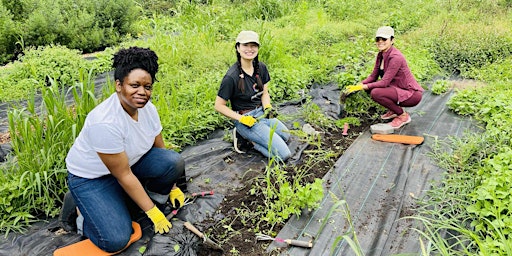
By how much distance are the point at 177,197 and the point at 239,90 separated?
1.16 m

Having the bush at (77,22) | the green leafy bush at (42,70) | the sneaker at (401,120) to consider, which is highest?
the bush at (77,22)

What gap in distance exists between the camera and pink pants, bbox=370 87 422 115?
379 centimetres

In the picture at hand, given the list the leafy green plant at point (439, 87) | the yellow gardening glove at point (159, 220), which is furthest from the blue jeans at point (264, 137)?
the leafy green plant at point (439, 87)

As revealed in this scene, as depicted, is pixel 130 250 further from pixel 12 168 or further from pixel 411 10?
pixel 411 10

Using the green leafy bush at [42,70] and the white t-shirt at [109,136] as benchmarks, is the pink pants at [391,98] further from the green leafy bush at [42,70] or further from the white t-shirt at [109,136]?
the green leafy bush at [42,70]

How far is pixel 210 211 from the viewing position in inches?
107

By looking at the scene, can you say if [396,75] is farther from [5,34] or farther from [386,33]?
[5,34]

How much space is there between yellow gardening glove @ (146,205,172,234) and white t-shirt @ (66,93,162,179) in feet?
1.22

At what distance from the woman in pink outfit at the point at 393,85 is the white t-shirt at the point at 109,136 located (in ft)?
7.36

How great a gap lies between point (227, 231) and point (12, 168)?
1614 mm

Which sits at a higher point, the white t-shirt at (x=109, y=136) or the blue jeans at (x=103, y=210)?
the white t-shirt at (x=109, y=136)

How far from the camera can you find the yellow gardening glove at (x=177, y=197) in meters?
2.71

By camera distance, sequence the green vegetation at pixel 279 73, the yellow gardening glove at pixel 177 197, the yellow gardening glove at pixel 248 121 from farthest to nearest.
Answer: the yellow gardening glove at pixel 248 121
the yellow gardening glove at pixel 177 197
the green vegetation at pixel 279 73

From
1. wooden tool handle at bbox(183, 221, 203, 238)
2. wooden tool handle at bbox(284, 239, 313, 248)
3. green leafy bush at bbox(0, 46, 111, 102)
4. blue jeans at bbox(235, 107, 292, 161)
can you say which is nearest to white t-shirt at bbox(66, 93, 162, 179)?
wooden tool handle at bbox(183, 221, 203, 238)
